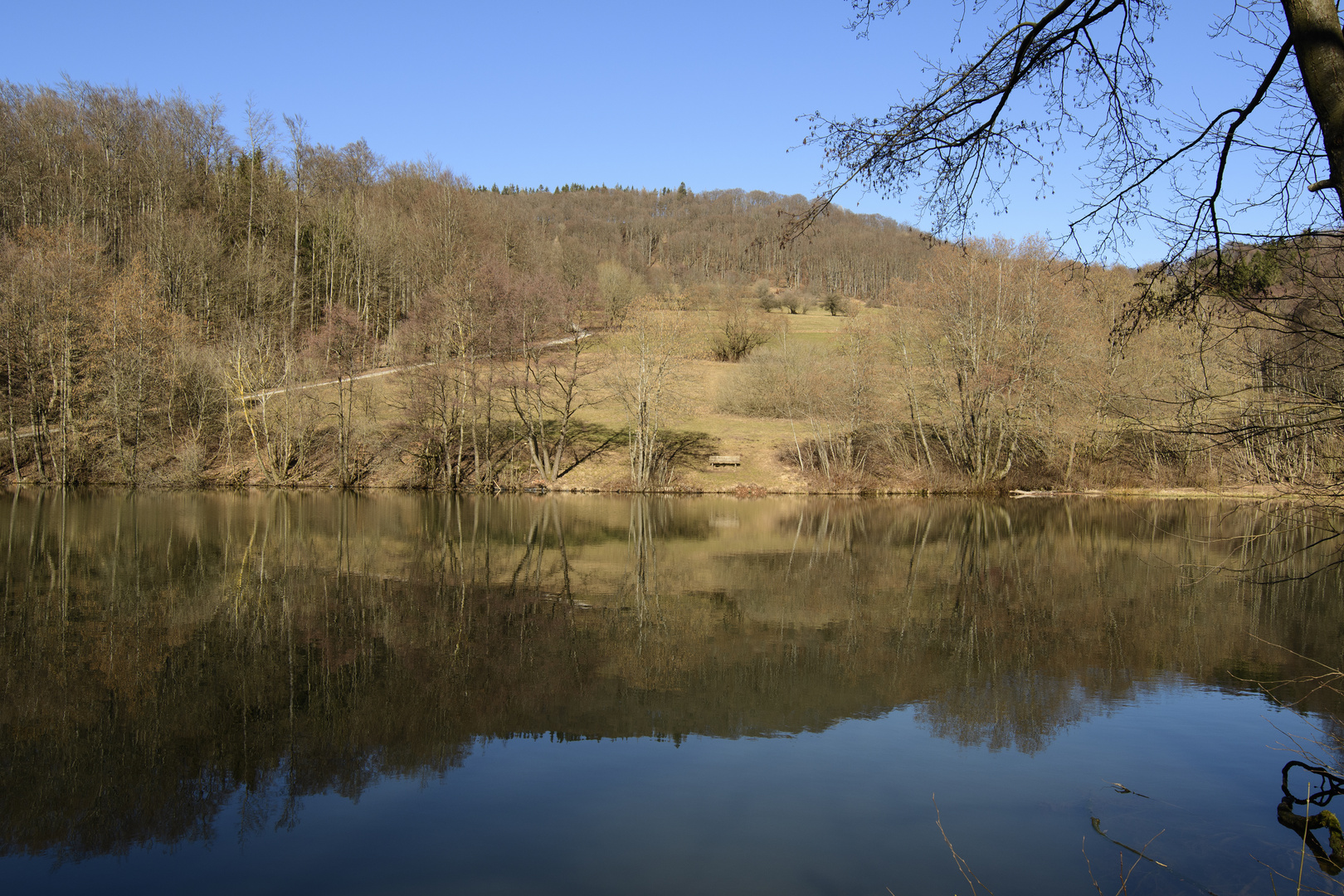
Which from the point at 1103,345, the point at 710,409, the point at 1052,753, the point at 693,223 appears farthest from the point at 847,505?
the point at 693,223

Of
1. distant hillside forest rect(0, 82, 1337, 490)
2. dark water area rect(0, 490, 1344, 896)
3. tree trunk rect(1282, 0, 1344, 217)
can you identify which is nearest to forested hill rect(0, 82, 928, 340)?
distant hillside forest rect(0, 82, 1337, 490)

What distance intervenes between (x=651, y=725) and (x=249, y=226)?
51466 millimetres

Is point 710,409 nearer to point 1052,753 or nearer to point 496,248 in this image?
point 496,248

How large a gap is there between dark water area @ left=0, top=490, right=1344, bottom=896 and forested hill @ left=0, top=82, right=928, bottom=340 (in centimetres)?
2416

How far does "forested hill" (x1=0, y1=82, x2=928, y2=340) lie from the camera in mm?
42938

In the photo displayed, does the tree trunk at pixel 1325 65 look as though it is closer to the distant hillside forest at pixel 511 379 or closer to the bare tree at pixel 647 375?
the distant hillside forest at pixel 511 379

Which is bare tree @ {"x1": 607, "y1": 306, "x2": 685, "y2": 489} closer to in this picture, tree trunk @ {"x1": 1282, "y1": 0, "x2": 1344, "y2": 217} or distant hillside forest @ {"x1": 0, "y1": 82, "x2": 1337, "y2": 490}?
distant hillside forest @ {"x1": 0, "y1": 82, "x2": 1337, "y2": 490}

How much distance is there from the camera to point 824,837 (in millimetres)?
6203

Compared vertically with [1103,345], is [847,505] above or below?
below

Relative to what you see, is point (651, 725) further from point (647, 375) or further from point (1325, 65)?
point (647, 375)

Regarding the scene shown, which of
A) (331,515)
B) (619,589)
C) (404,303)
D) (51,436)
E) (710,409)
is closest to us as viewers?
(619,589)

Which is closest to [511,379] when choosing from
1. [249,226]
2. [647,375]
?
[647,375]

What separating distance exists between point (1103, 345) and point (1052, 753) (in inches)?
1132

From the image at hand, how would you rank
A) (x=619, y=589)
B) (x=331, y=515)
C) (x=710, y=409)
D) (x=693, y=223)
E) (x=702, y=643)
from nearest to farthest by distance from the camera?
(x=702, y=643)
(x=619, y=589)
(x=331, y=515)
(x=710, y=409)
(x=693, y=223)
